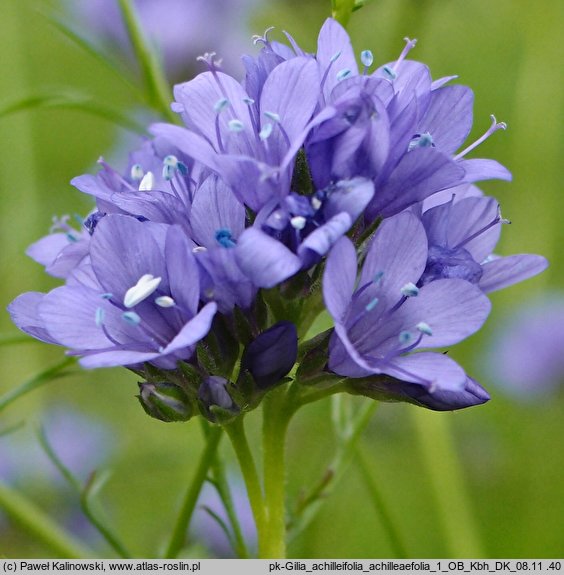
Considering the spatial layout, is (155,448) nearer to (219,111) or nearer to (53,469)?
(53,469)

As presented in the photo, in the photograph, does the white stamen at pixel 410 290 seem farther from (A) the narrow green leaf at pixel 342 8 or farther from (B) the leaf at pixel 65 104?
(B) the leaf at pixel 65 104

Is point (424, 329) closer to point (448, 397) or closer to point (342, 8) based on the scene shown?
point (448, 397)

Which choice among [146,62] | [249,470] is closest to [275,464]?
[249,470]

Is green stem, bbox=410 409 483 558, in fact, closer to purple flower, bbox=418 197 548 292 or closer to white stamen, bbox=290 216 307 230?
purple flower, bbox=418 197 548 292

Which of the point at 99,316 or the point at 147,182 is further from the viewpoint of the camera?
the point at 147,182

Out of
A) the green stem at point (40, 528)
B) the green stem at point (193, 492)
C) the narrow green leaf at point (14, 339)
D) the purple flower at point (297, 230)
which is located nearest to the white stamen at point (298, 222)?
the purple flower at point (297, 230)

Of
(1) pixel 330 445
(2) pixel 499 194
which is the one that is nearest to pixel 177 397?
(1) pixel 330 445
